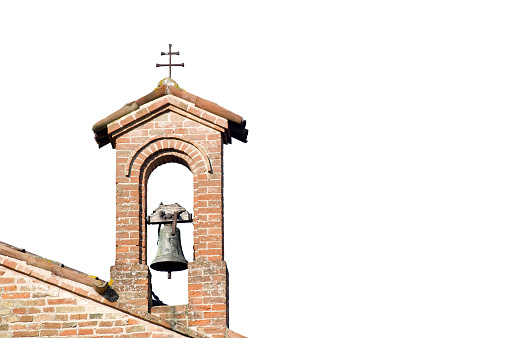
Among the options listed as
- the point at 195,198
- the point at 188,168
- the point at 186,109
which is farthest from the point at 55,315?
the point at 186,109

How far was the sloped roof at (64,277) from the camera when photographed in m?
16.3

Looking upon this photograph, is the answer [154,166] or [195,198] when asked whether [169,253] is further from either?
[154,166]

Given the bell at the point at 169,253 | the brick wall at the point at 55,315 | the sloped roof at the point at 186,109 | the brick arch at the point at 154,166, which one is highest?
the sloped roof at the point at 186,109

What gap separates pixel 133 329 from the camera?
1628 cm

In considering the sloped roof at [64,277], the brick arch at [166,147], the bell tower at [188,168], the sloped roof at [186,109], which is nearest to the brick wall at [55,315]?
the sloped roof at [64,277]

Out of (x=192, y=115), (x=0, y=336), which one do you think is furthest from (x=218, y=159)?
(x=0, y=336)

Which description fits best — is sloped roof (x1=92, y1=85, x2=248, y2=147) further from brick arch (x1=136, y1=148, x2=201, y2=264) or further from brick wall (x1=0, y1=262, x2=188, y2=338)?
brick wall (x1=0, y1=262, x2=188, y2=338)

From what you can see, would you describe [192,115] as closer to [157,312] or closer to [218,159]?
[218,159]

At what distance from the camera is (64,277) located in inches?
653

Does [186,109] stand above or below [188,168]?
above

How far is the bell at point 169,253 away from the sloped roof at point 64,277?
37.8 inches

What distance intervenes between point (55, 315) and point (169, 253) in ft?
5.57

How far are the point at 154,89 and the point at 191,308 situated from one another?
303 centimetres

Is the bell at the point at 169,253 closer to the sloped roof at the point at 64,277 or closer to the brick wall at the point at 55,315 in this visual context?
the sloped roof at the point at 64,277
